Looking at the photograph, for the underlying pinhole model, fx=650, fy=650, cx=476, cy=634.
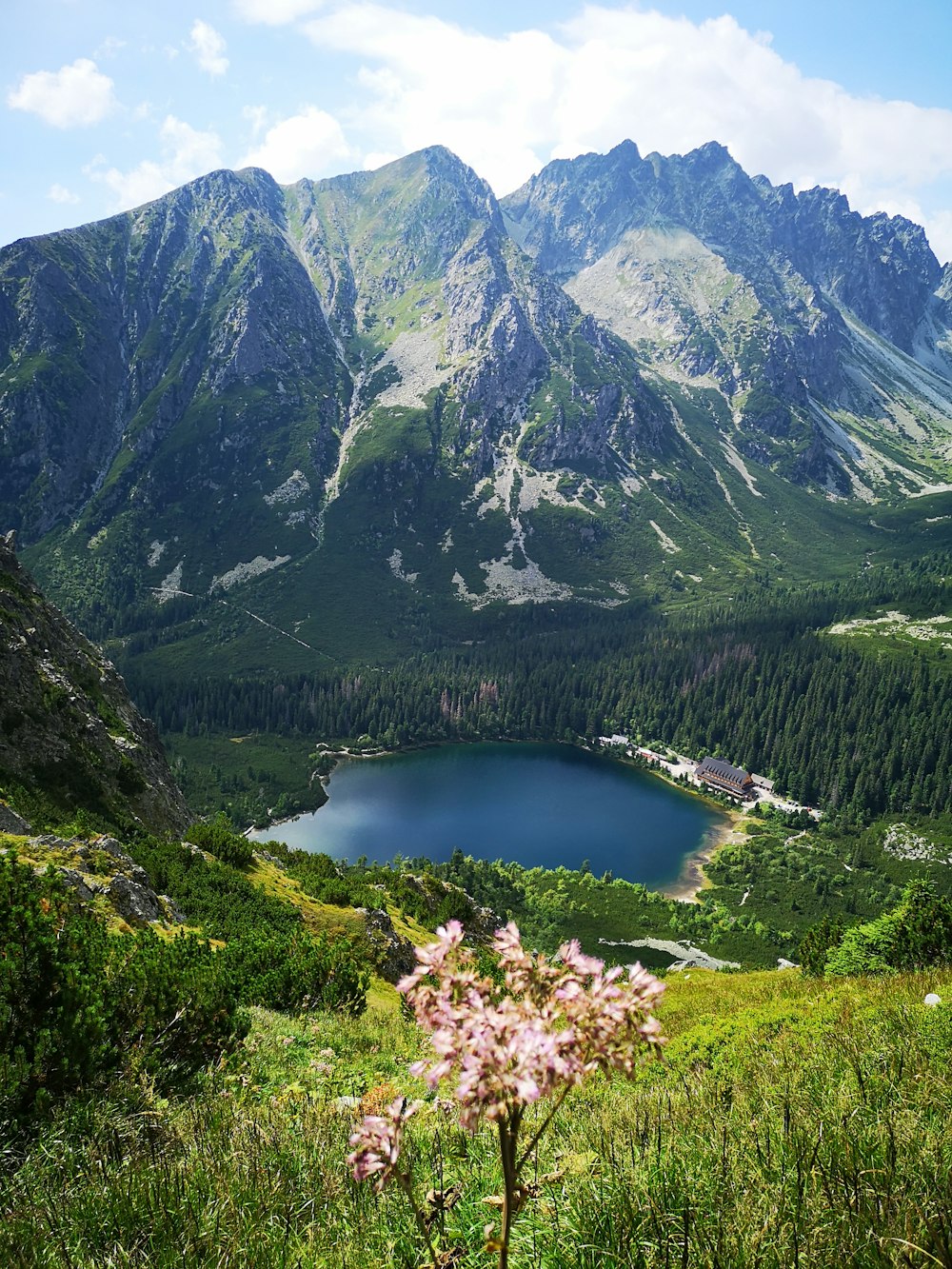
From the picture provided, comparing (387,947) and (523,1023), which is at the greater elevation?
(523,1023)

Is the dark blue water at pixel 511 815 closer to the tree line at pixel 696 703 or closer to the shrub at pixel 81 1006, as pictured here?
the tree line at pixel 696 703

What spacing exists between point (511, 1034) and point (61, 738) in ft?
137

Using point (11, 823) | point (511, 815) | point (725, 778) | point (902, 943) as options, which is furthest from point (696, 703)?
point (11, 823)

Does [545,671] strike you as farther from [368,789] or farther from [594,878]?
[594,878]

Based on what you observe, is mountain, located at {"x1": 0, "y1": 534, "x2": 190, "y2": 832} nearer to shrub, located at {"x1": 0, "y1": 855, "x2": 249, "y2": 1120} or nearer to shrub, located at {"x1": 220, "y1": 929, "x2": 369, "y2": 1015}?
shrub, located at {"x1": 220, "y1": 929, "x2": 369, "y2": 1015}

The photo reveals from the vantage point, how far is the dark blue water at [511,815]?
10945 centimetres

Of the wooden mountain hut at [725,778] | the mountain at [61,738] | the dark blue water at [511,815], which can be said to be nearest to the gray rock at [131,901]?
the mountain at [61,738]

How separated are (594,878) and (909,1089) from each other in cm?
9741

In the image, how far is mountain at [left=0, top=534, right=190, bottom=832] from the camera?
110ft

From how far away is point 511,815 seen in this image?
12350cm

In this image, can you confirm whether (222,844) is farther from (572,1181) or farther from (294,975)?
(572,1181)

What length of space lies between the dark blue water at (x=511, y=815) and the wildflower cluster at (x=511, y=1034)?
350 ft

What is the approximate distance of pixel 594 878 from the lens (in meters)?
97.1

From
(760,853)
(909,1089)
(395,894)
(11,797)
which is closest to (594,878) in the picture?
(760,853)
